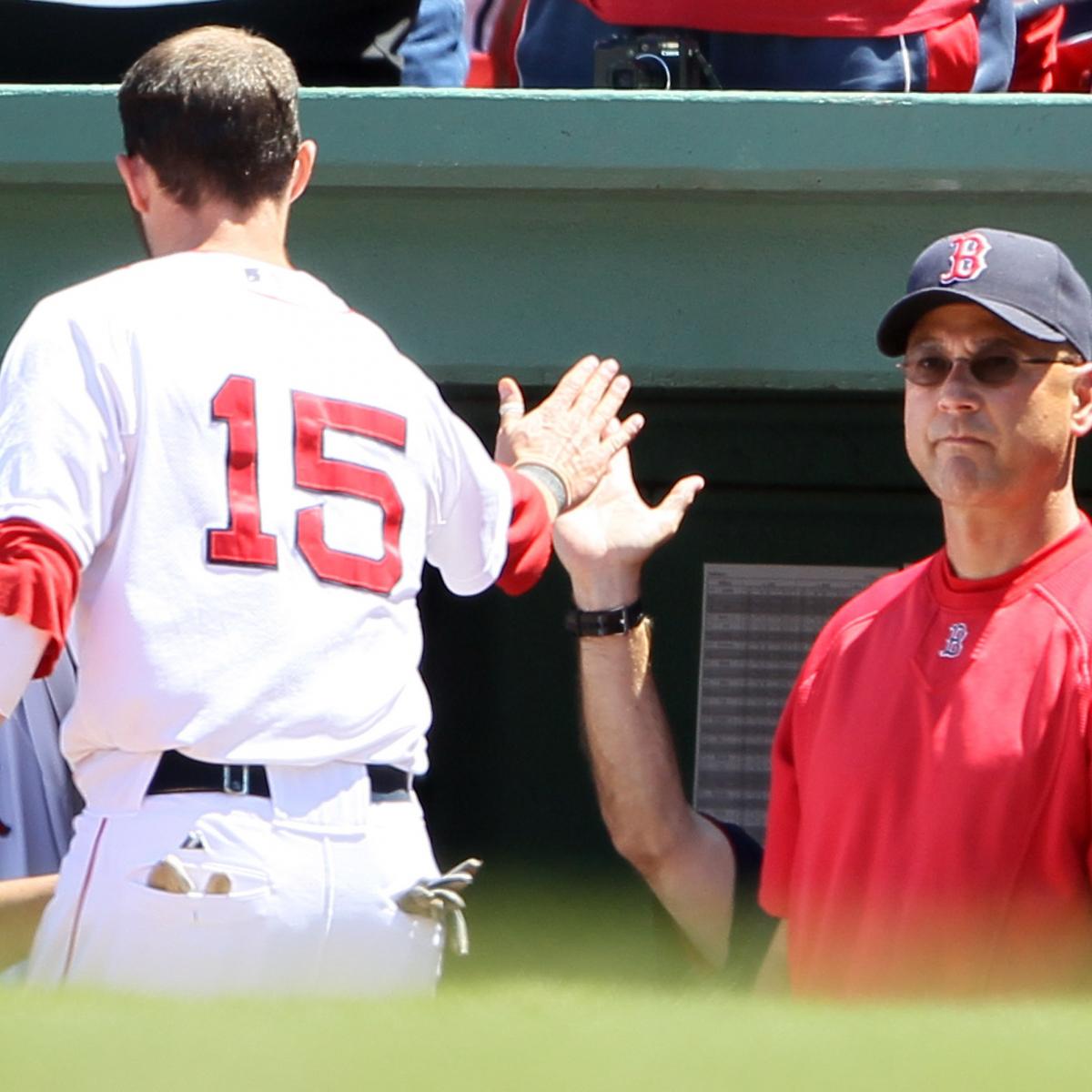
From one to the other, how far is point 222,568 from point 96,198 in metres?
1.37

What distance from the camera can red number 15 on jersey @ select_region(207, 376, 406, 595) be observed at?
2.12 metres

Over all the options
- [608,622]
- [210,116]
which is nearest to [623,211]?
[608,622]

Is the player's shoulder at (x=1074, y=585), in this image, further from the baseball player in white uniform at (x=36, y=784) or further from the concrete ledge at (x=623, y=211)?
the baseball player in white uniform at (x=36, y=784)

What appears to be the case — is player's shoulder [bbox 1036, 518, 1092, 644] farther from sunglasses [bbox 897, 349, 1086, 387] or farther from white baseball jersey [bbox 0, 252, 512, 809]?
white baseball jersey [bbox 0, 252, 512, 809]

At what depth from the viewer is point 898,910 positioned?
2340 mm

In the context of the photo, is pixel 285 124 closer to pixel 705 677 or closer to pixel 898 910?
pixel 898 910

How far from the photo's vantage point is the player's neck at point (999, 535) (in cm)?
249

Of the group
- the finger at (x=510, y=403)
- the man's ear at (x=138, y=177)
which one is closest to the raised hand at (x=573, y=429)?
the finger at (x=510, y=403)

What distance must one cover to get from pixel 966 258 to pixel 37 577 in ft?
4.46

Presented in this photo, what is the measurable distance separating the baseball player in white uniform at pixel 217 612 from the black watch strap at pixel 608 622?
2.69ft

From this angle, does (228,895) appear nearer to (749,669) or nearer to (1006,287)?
(1006,287)

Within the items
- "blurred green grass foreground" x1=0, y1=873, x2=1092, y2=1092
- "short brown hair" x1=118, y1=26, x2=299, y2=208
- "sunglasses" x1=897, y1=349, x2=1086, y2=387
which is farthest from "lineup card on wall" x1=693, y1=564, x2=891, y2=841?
"blurred green grass foreground" x1=0, y1=873, x2=1092, y2=1092

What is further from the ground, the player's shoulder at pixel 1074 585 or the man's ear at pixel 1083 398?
the man's ear at pixel 1083 398

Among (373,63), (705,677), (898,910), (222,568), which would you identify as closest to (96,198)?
(373,63)
